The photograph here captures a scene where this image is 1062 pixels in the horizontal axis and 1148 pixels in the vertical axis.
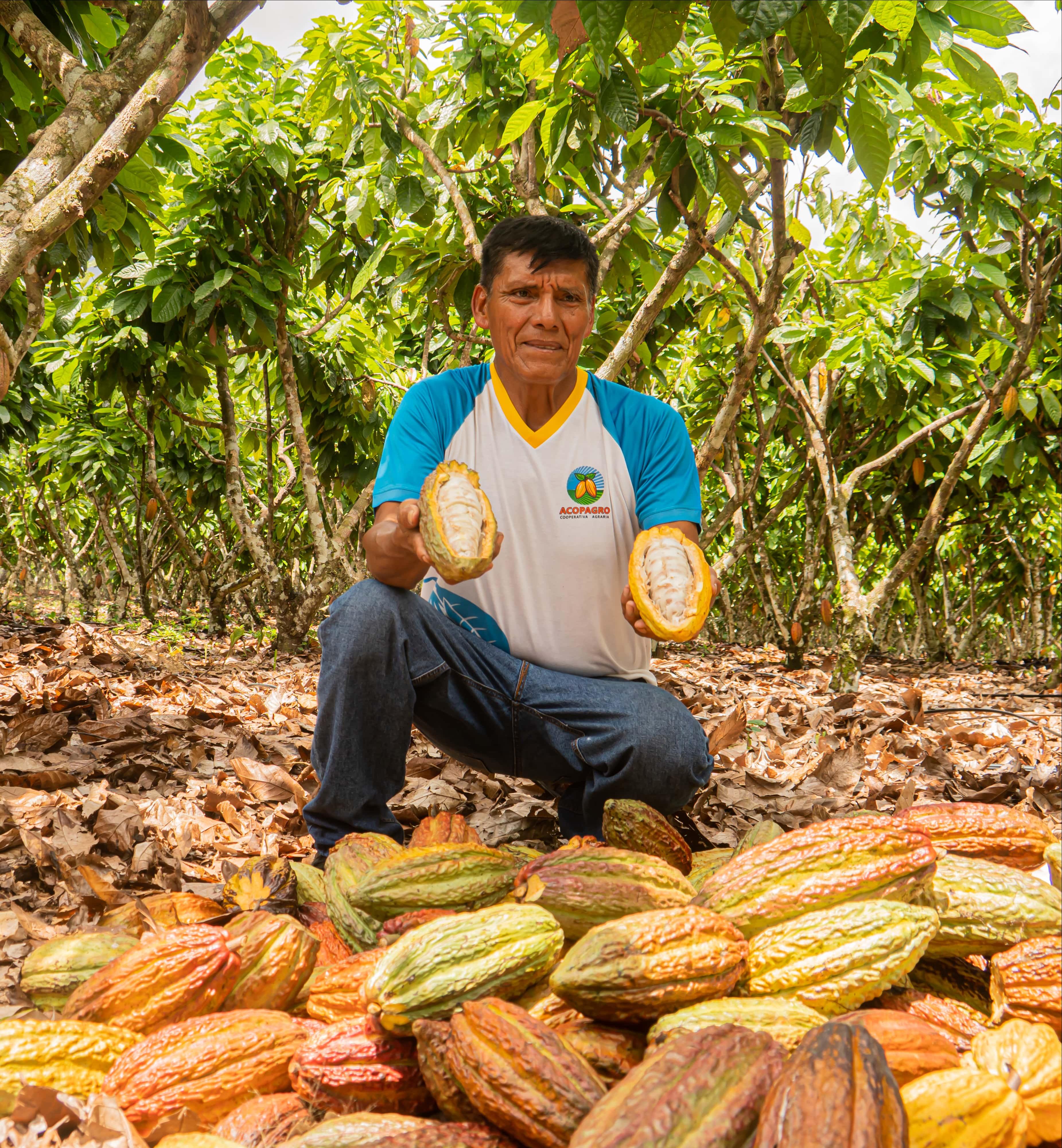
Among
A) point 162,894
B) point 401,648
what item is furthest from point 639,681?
point 162,894

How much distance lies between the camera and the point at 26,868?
1738 mm

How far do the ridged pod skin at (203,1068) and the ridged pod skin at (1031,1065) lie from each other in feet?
2.53

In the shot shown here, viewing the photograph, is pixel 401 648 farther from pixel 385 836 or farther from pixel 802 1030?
pixel 802 1030

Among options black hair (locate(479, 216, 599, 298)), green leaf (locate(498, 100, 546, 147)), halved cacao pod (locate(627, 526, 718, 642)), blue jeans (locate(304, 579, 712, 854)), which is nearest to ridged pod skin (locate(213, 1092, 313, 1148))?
blue jeans (locate(304, 579, 712, 854))

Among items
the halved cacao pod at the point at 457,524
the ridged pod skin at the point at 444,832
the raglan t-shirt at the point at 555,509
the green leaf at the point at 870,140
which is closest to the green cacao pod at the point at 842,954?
the ridged pod skin at the point at 444,832

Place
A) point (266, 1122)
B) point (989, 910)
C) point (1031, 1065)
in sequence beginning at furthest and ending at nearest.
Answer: point (989, 910) < point (266, 1122) < point (1031, 1065)

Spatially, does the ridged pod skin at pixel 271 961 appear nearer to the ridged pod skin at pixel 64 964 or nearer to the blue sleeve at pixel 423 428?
the ridged pod skin at pixel 64 964

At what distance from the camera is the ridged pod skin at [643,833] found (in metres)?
1.53

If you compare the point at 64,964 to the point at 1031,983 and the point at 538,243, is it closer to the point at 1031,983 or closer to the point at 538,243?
the point at 1031,983

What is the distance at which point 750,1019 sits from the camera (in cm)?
91

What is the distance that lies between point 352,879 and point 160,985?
33cm

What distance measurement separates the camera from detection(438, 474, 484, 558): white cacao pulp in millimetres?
1663

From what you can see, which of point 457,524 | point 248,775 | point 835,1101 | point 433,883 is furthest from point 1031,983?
point 248,775

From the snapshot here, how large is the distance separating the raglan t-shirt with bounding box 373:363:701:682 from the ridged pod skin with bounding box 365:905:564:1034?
970 millimetres
